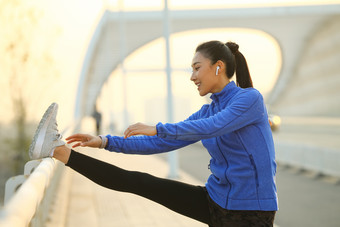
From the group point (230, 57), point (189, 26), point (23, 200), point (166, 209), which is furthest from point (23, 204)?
point (189, 26)

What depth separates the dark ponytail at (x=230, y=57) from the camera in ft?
8.96

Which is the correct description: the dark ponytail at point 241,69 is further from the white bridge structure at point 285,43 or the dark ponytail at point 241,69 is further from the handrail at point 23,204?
the white bridge structure at point 285,43

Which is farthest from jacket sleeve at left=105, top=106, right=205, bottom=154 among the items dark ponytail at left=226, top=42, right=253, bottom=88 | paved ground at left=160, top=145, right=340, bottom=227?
paved ground at left=160, top=145, right=340, bottom=227

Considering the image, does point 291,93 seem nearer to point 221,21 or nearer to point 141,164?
point 221,21

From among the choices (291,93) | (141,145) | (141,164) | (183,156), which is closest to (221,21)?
(291,93)

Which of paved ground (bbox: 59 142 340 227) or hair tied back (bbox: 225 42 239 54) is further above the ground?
hair tied back (bbox: 225 42 239 54)

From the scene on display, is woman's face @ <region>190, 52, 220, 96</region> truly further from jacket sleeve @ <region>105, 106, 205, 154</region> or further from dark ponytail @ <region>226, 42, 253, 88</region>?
jacket sleeve @ <region>105, 106, 205, 154</region>

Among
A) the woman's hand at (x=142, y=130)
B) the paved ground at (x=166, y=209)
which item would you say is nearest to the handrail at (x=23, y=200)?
the woman's hand at (x=142, y=130)

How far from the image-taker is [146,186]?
2805 millimetres

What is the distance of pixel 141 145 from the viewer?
301cm

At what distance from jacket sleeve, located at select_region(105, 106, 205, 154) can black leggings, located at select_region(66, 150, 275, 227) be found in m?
0.20

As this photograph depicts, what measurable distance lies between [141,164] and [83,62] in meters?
35.9

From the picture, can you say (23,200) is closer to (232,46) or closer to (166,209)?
(232,46)

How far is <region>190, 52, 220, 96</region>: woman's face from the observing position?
8.95 feet
